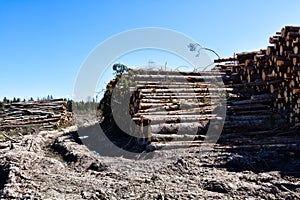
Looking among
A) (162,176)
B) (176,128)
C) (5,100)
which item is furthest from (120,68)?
(5,100)

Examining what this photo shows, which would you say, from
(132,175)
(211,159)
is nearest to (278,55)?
(211,159)

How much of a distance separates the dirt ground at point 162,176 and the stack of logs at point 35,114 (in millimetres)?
8092

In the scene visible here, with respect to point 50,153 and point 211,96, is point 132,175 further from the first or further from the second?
point 211,96

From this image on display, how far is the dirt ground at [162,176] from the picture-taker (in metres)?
4.06

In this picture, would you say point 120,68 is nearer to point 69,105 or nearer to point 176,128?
point 176,128

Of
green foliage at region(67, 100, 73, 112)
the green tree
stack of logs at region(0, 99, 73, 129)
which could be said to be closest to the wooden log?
stack of logs at region(0, 99, 73, 129)

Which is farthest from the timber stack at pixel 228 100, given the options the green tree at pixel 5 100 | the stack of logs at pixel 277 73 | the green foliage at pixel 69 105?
the green foliage at pixel 69 105

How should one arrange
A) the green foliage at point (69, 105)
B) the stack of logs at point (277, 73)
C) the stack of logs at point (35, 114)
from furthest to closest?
the green foliage at point (69, 105) → the stack of logs at point (35, 114) → the stack of logs at point (277, 73)

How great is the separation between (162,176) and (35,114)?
1143 cm

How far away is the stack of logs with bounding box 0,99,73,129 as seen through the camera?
14.1 metres

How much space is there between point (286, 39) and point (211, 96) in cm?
239

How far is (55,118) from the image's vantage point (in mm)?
14930

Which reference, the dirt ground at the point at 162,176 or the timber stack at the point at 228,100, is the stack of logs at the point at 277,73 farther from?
the dirt ground at the point at 162,176

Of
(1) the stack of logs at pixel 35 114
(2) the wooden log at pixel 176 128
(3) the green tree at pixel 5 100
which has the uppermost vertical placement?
(3) the green tree at pixel 5 100
